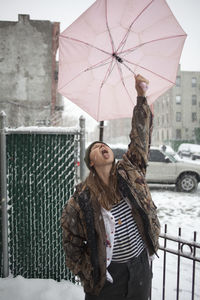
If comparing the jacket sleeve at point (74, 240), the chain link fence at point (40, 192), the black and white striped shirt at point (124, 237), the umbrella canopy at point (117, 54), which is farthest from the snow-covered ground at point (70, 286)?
the umbrella canopy at point (117, 54)

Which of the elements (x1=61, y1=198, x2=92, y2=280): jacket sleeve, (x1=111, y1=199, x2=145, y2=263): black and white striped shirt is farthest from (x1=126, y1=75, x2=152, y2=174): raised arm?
(x1=61, y1=198, x2=92, y2=280): jacket sleeve

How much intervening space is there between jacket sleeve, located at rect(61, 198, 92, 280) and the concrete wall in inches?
503

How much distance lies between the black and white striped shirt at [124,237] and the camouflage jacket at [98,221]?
0.06 metres

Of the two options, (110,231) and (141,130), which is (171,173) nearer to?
(141,130)

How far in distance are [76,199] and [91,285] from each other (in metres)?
0.66

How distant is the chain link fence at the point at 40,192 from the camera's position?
3189 mm

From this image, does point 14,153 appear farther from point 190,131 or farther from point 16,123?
point 190,131

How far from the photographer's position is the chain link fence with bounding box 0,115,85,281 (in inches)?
126

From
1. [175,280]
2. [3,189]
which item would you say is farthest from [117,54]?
[175,280]

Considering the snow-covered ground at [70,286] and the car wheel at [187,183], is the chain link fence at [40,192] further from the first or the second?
the car wheel at [187,183]

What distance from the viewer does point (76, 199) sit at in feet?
6.05

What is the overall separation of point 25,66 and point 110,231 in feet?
46.9

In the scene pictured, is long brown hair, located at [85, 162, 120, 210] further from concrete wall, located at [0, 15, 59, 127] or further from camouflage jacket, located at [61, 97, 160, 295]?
concrete wall, located at [0, 15, 59, 127]

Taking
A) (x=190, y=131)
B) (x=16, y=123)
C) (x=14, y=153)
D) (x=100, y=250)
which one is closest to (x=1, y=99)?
(x=16, y=123)
